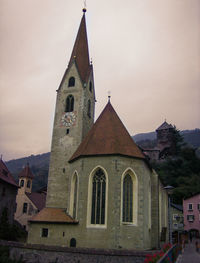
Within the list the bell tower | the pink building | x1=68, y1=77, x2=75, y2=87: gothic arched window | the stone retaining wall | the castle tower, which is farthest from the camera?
the castle tower

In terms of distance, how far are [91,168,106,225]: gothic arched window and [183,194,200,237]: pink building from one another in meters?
33.8

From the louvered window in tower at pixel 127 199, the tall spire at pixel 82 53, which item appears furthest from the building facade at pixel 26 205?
the louvered window in tower at pixel 127 199

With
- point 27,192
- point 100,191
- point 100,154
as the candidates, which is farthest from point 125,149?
point 27,192

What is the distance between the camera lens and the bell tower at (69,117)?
26.5m

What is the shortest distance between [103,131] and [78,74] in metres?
9.90

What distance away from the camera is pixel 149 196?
23688 millimetres

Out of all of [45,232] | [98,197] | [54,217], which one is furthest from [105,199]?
[45,232]

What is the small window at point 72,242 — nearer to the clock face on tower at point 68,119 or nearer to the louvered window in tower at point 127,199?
the louvered window in tower at point 127,199

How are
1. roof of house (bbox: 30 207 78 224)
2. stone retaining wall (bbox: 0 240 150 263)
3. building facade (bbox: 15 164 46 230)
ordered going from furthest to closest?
1. building facade (bbox: 15 164 46 230)
2. roof of house (bbox: 30 207 78 224)
3. stone retaining wall (bbox: 0 240 150 263)

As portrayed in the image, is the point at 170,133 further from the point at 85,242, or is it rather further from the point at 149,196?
the point at 85,242

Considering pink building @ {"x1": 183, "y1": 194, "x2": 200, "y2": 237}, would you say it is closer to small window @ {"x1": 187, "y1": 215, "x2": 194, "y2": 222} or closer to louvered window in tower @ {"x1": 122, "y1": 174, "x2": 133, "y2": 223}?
small window @ {"x1": 187, "y1": 215, "x2": 194, "y2": 222}

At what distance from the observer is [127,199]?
20.5 metres

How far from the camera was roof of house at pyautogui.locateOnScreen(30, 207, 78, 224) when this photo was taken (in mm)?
21150

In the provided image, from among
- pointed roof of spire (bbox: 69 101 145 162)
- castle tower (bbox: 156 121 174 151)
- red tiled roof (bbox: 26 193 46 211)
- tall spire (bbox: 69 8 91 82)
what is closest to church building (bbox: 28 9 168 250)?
pointed roof of spire (bbox: 69 101 145 162)
